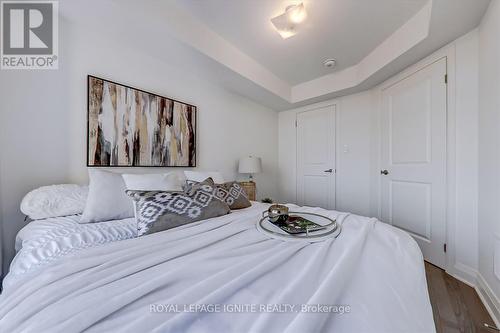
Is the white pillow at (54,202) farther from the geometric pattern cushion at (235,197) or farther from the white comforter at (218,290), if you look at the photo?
the geometric pattern cushion at (235,197)

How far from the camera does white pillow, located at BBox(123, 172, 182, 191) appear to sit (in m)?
1.43

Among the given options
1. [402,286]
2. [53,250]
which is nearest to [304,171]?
[402,286]

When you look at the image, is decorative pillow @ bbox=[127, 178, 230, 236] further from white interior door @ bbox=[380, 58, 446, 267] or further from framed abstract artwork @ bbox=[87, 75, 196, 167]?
white interior door @ bbox=[380, 58, 446, 267]

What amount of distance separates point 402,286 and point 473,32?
7.63 feet

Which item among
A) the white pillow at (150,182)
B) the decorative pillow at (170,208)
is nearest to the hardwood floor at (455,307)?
the decorative pillow at (170,208)

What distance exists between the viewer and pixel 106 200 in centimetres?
127

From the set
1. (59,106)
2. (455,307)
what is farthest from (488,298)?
(59,106)

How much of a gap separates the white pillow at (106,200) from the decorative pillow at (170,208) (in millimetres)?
147

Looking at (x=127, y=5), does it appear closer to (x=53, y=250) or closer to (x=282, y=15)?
(x=282, y=15)

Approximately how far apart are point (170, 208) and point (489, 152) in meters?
2.30

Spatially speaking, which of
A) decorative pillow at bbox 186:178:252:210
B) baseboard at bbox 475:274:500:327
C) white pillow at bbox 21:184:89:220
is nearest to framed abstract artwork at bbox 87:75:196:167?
white pillow at bbox 21:184:89:220

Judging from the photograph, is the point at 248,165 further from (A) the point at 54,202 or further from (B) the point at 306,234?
(A) the point at 54,202

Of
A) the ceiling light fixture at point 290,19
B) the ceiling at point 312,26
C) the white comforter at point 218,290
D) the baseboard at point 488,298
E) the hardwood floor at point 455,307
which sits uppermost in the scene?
the ceiling at point 312,26

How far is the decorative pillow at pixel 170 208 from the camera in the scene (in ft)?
3.62
